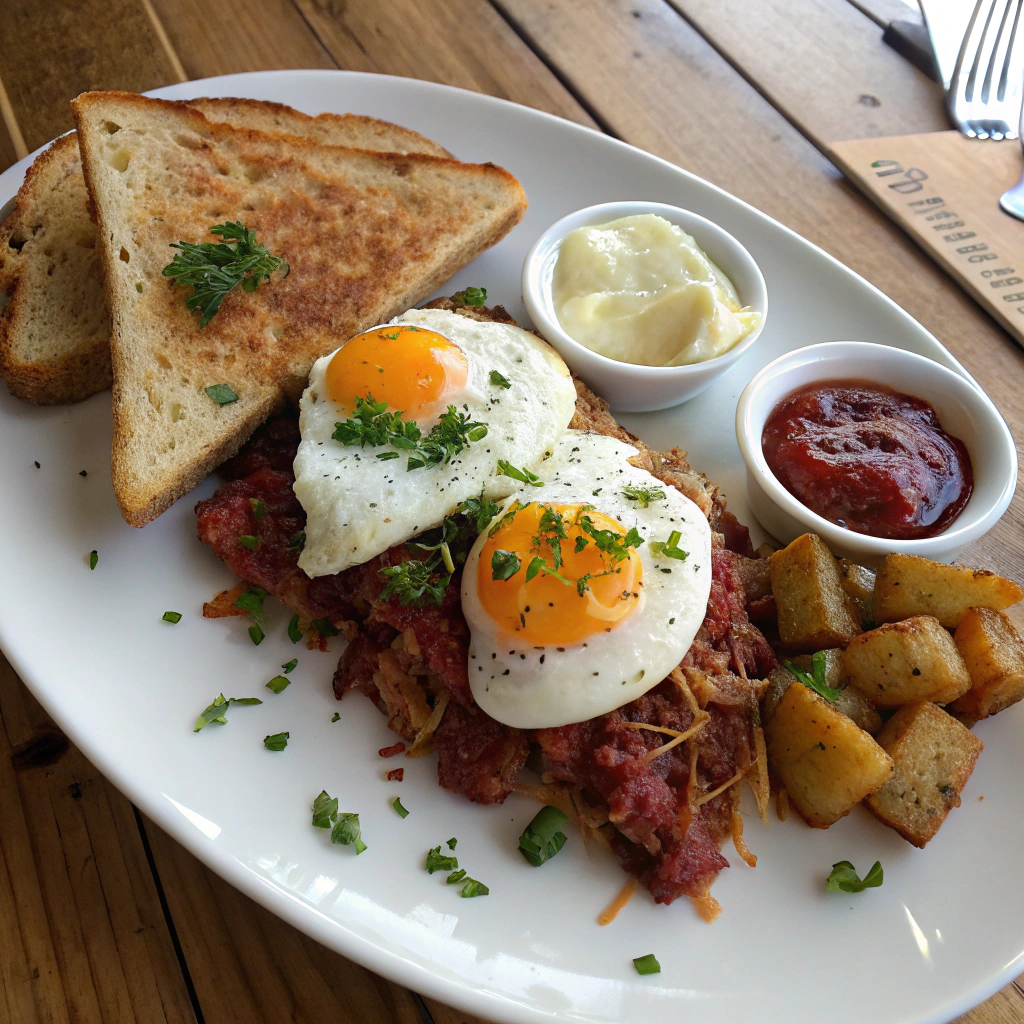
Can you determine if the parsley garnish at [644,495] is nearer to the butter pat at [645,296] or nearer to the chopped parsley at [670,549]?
the chopped parsley at [670,549]

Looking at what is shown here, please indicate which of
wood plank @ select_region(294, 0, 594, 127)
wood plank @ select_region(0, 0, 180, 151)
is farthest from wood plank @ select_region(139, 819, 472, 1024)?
wood plank @ select_region(294, 0, 594, 127)

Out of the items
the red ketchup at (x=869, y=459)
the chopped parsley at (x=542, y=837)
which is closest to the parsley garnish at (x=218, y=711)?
the chopped parsley at (x=542, y=837)

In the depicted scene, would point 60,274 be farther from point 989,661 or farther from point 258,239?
point 989,661

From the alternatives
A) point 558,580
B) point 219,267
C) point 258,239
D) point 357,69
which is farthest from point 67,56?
point 558,580

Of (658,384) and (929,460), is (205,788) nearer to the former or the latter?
(658,384)

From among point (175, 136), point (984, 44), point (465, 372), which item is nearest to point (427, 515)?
point (465, 372)

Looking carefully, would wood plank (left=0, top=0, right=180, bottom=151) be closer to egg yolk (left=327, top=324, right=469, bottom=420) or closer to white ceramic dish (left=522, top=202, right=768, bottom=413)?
white ceramic dish (left=522, top=202, right=768, bottom=413)
